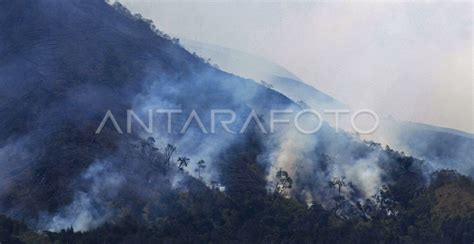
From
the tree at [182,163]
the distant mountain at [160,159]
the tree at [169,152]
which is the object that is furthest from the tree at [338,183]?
the tree at [169,152]

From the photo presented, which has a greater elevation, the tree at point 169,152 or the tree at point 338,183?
the tree at point 338,183

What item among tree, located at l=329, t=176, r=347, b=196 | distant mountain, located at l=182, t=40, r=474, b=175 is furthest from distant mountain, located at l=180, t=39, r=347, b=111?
tree, located at l=329, t=176, r=347, b=196

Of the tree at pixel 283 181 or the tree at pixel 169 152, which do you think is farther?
the tree at pixel 283 181

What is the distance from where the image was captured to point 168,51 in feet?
530

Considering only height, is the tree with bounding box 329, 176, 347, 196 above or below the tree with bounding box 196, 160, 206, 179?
above

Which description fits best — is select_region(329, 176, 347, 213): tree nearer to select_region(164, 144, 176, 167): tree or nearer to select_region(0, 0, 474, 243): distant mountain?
select_region(0, 0, 474, 243): distant mountain

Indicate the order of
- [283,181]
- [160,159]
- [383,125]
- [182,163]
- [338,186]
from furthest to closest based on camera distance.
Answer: [383,125]
[338,186]
[283,181]
[182,163]
[160,159]

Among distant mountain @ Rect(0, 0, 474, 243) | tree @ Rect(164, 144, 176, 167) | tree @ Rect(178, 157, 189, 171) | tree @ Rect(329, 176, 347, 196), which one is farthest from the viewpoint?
tree @ Rect(329, 176, 347, 196)

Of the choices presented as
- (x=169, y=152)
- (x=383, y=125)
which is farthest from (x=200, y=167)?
(x=383, y=125)

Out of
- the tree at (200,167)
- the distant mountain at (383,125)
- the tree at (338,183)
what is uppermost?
the distant mountain at (383,125)

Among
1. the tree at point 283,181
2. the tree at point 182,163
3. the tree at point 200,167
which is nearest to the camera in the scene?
the tree at point 182,163

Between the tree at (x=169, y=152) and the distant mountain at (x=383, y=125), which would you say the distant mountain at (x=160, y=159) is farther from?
the distant mountain at (x=383, y=125)

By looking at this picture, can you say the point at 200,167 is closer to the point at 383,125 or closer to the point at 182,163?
the point at 182,163

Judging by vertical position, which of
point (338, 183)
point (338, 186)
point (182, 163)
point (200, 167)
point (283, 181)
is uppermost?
point (338, 183)
